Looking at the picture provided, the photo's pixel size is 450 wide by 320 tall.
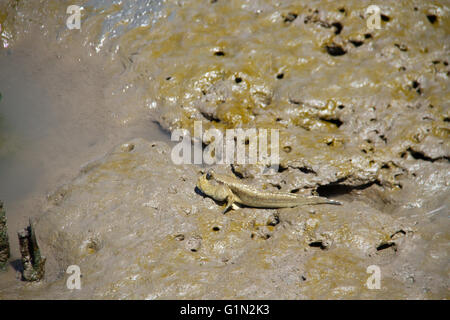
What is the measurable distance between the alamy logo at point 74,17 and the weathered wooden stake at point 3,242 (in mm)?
5261

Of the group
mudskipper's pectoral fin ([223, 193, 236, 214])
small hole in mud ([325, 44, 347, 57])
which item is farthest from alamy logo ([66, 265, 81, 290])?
small hole in mud ([325, 44, 347, 57])

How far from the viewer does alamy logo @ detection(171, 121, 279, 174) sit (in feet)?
16.0

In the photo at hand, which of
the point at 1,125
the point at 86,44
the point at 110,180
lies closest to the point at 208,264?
the point at 110,180

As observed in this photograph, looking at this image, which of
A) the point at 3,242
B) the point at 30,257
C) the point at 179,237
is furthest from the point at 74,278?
the point at 179,237

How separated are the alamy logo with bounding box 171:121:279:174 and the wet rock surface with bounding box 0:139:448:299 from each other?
1.84 ft

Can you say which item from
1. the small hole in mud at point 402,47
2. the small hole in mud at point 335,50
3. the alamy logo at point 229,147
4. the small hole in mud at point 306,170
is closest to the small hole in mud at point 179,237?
the alamy logo at point 229,147

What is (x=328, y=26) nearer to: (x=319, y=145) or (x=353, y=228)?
(x=319, y=145)

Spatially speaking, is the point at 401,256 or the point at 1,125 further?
the point at 1,125

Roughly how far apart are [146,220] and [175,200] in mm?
457

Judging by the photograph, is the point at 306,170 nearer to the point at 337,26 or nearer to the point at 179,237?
the point at 179,237

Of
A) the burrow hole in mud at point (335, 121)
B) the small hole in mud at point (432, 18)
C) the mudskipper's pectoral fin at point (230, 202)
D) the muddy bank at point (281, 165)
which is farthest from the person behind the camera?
the small hole in mud at point (432, 18)

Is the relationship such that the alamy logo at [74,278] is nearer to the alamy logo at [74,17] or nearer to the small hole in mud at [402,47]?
the alamy logo at [74,17]

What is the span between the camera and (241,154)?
4988 millimetres

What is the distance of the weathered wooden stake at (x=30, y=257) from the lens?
3.78m
